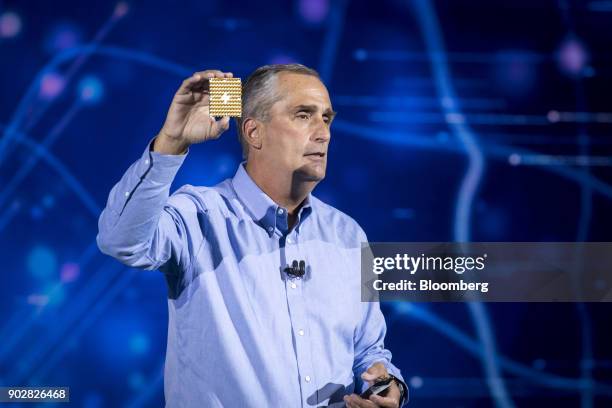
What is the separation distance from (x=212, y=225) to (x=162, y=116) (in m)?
0.77

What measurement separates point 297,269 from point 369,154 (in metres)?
0.75

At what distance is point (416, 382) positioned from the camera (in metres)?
3.20

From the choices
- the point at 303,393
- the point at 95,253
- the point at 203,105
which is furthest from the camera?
the point at 95,253

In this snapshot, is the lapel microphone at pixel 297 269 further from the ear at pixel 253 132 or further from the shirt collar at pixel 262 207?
the ear at pixel 253 132

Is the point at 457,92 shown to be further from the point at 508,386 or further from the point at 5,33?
the point at 5,33

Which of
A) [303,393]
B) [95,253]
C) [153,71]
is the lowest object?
[303,393]

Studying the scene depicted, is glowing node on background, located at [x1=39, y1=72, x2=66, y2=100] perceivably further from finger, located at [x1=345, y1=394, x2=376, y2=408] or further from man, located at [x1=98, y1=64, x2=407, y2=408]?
finger, located at [x1=345, y1=394, x2=376, y2=408]

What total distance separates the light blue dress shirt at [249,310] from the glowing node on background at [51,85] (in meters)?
0.87

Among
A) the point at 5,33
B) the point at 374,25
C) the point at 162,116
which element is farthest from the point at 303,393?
the point at 5,33


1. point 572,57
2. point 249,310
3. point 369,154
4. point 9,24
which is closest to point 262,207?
point 249,310

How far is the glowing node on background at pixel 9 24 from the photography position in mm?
3107

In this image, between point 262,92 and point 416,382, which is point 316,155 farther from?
point 416,382

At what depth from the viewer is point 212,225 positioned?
2.51 m

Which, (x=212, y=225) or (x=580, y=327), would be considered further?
(x=580, y=327)
